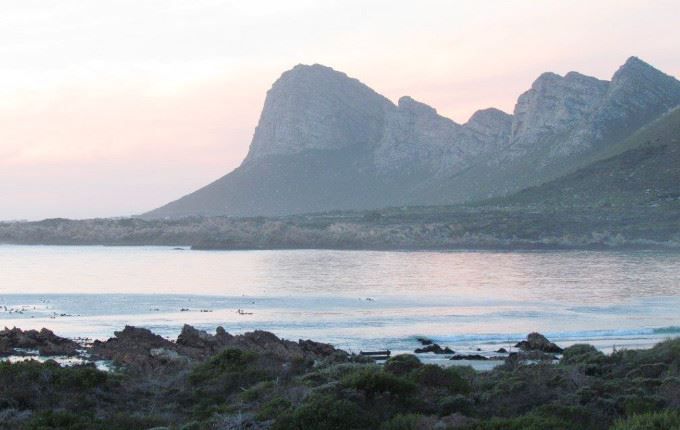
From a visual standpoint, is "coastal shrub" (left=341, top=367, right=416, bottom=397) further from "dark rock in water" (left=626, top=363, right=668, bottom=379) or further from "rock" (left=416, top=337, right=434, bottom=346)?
Answer: "rock" (left=416, top=337, right=434, bottom=346)

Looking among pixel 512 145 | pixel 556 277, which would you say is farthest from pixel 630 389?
pixel 512 145

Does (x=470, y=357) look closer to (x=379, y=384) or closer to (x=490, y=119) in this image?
(x=379, y=384)

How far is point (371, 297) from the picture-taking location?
156 feet

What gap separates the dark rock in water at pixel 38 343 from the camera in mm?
25516

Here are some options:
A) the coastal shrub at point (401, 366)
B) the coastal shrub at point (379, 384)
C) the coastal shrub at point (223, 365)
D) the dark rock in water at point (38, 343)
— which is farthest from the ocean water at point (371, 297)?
the coastal shrub at point (379, 384)

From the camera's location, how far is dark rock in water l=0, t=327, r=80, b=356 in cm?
2552

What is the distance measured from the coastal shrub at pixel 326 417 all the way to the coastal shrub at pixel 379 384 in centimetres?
107

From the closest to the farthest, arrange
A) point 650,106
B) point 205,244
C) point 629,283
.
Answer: point 629,283, point 205,244, point 650,106

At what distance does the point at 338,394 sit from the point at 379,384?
879 millimetres

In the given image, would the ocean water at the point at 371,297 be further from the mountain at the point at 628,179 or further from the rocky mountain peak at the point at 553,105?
the rocky mountain peak at the point at 553,105

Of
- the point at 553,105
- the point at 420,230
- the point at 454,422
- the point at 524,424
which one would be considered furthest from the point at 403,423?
the point at 553,105

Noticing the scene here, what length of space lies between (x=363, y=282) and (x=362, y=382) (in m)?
39.1

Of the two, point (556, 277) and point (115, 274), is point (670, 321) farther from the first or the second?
point (115, 274)

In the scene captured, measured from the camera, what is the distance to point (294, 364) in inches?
811
